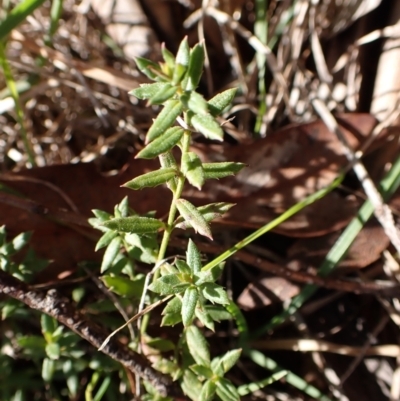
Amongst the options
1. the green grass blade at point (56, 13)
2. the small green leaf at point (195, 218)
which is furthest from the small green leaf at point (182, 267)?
the green grass blade at point (56, 13)

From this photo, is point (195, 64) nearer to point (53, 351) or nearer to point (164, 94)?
point (164, 94)

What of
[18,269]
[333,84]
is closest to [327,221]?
[333,84]

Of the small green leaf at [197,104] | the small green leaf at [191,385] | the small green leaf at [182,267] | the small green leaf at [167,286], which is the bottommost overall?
the small green leaf at [191,385]

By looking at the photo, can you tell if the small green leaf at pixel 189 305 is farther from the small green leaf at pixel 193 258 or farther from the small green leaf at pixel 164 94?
the small green leaf at pixel 164 94

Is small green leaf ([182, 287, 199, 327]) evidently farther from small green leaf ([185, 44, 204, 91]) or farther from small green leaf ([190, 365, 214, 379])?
small green leaf ([185, 44, 204, 91])

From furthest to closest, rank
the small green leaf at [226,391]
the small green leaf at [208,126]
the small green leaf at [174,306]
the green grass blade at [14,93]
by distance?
the green grass blade at [14,93] < the small green leaf at [226,391] < the small green leaf at [174,306] < the small green leaf at [208,126]

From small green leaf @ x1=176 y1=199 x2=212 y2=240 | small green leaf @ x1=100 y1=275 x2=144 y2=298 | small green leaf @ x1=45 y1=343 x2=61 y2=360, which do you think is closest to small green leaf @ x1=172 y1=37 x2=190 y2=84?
small green leaf @ x1=176 y1=199 x2=212 y2=240

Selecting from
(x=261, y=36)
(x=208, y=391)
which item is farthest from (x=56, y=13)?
(x=208, y=391)

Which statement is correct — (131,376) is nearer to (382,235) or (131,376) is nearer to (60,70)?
(382,235)
